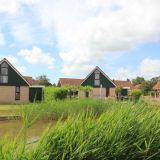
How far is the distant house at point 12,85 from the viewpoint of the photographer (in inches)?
1905

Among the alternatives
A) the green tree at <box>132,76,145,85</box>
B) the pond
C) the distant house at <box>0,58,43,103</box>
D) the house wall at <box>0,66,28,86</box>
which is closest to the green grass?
the pond

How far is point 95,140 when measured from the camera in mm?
5371

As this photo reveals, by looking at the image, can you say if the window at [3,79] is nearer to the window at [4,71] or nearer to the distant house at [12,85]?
the distant house at [12,85]

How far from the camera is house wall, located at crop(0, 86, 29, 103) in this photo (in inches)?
1909

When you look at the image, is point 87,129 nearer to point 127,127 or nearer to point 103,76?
point 127,127

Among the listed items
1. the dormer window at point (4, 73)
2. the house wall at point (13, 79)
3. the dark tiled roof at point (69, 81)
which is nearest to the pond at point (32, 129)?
the dormer window at point (4, 73)

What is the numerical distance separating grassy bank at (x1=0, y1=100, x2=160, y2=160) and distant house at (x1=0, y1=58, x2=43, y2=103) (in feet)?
138

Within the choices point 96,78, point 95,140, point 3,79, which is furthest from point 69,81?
point 95,140

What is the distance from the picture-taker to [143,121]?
21.7ft

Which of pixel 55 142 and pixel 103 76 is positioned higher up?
pixel 103 76

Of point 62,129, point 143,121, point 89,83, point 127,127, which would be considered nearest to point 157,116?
point 143,121

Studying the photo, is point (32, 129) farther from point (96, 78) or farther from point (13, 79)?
point (96, 78)

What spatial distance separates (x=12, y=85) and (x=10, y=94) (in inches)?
41.7

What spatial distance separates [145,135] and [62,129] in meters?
1.65
